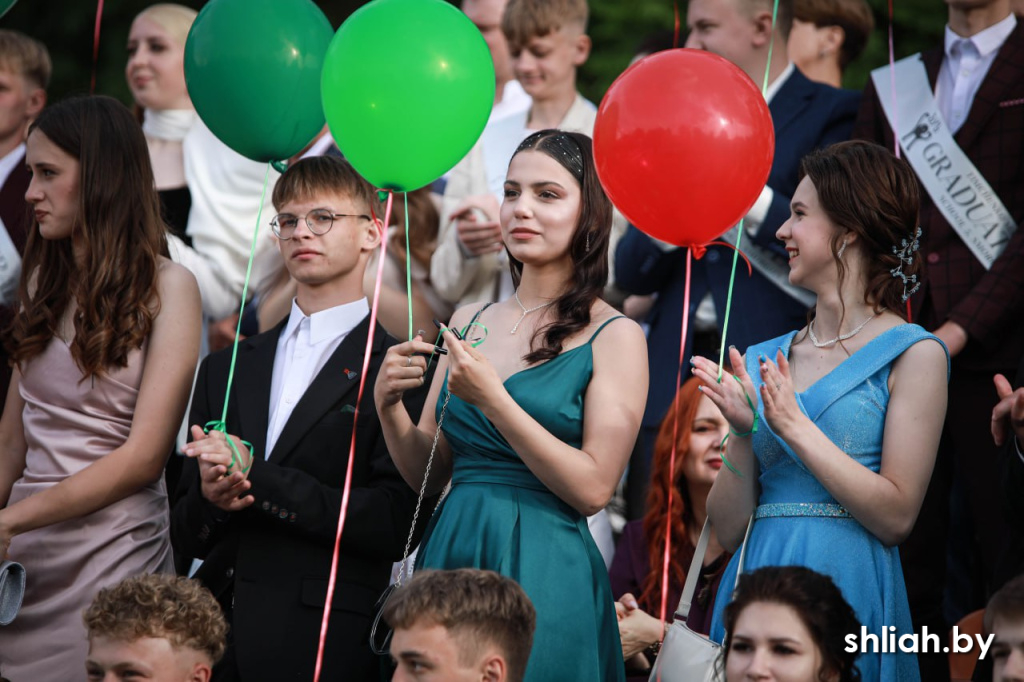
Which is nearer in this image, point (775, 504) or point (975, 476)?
point (775, 504)

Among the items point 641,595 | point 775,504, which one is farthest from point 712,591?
point 775,504

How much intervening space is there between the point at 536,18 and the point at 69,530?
3.00m

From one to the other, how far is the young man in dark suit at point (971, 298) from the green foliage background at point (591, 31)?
409 cm

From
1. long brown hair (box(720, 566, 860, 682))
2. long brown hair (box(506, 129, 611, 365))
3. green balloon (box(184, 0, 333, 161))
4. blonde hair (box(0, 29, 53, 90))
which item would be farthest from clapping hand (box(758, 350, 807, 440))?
blonde hair (box(0, 29, 53, 90))

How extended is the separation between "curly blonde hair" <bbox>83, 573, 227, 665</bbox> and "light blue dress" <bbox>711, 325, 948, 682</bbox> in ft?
4.73

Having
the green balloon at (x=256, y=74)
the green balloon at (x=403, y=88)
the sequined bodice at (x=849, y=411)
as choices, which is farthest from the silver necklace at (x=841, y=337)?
the green balloon at (x=256, y=74)

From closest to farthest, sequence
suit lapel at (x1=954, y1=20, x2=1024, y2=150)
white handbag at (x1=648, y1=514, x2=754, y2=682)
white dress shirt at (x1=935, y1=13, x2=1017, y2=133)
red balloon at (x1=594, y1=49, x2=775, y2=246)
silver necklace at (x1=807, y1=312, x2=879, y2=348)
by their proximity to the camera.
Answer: white handbag at (x1=648, y1=514, x2=754, y2=682) < red balloon at (x1=594, y1=49, x2=775, y2=246) < silver necklace at (x1=807, y1=312, x2=879, y2=348) < suit lapel at (x1=954, y1=20, x2=1024, y2=150) < white dress shirt at (x1=935, y1=13, x2=1017, y2=133)

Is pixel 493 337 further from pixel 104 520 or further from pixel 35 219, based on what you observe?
pixel 35 219

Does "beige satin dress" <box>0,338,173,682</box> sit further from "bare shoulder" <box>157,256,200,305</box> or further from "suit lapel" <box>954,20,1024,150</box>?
"suit lapel" <box>954,20,1024,150</box>

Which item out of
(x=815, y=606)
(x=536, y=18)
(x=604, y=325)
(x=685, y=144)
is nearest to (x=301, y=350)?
(x=604, y=325)

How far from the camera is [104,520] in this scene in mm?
4551

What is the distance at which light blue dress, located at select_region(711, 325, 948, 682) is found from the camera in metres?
3.73

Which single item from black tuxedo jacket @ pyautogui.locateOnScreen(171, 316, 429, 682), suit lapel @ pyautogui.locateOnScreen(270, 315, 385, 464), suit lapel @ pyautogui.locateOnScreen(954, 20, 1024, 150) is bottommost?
black tuxedo jacket @ pyautogui.locateOnScreen(171, 316, 429, 682)

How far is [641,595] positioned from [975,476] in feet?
4.06
